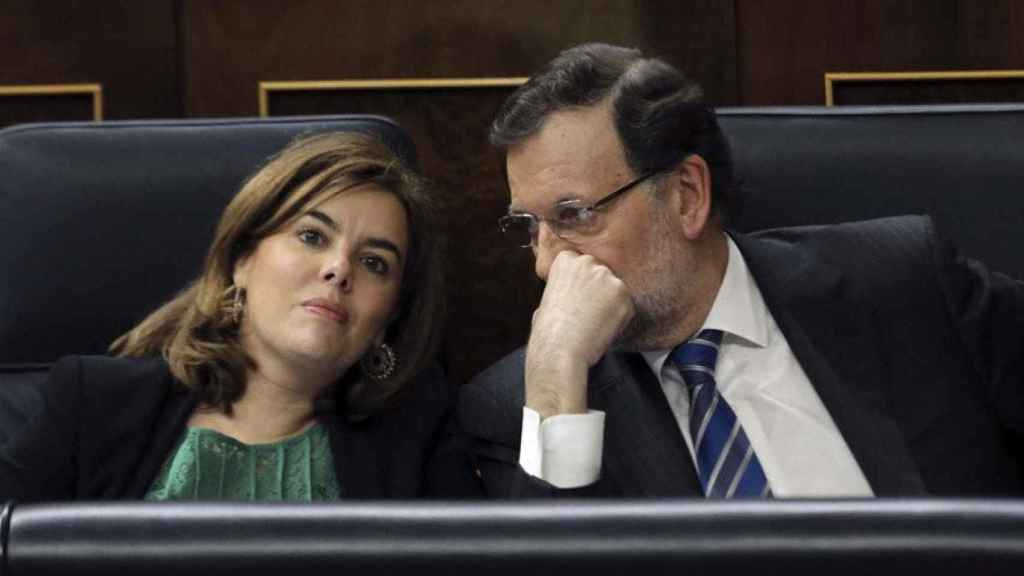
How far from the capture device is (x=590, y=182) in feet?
5.12

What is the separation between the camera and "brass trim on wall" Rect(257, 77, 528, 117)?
2.27 metres

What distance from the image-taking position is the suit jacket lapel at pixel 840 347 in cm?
147

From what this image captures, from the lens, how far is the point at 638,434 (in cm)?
150

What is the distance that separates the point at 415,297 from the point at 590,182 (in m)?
0.29

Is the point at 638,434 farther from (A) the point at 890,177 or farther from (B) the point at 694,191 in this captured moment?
(A) the point at 890,177

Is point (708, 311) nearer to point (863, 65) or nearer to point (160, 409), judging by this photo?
point (160, 409)

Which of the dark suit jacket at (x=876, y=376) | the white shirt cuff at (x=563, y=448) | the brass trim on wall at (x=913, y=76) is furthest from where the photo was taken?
the brass trim on wall at (x=913, y=76)

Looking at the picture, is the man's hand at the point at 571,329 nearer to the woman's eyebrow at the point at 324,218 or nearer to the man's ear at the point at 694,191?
the man's ear at the point at 694,191

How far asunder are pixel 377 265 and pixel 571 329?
0.27 metres

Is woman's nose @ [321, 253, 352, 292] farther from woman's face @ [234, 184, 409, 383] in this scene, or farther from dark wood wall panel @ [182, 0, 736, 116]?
dark wood wall panel @ [182, 0, 736, 116]

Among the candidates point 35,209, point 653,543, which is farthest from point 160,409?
point 653,543

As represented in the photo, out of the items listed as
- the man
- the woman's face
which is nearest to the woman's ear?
the woman's face

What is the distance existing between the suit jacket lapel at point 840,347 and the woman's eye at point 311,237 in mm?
433

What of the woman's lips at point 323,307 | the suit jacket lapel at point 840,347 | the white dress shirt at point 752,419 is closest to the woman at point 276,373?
the woman's lips at point 323,307
